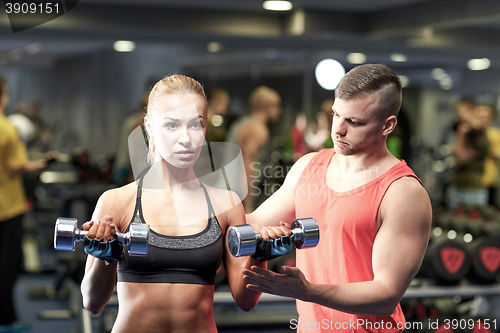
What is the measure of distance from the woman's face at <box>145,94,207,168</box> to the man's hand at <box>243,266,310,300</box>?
0.31 metres

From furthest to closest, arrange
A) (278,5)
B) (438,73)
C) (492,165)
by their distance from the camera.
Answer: (438,73) → (492,165) → (278,5)

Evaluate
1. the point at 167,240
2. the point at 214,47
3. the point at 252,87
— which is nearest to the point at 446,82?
the point at 252,87

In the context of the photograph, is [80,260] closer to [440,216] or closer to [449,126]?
[440,216]

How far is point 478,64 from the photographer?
6781 millimetres

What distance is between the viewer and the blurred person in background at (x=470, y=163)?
554 cm

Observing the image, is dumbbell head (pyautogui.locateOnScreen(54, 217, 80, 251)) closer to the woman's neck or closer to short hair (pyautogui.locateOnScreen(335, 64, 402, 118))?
the woman's neck

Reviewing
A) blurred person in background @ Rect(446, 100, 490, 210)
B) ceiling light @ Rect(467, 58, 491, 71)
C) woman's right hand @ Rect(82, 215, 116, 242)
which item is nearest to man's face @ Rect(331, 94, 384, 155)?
woman's right hand @ Rect(82, 215, 116, 242)

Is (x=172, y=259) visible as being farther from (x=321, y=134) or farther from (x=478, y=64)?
(x=478, y=64)

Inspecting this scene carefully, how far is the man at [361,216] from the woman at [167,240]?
0.59 ft

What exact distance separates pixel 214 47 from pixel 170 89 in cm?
536

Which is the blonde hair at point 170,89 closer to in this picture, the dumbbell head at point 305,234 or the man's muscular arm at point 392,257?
the dumbbell head at point 305,234

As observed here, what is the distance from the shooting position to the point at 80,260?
3.42 metres

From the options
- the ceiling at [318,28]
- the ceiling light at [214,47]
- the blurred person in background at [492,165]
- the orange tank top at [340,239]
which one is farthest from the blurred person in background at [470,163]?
the orange tank top at [340,239]

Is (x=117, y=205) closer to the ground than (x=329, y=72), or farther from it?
closer to the ground
